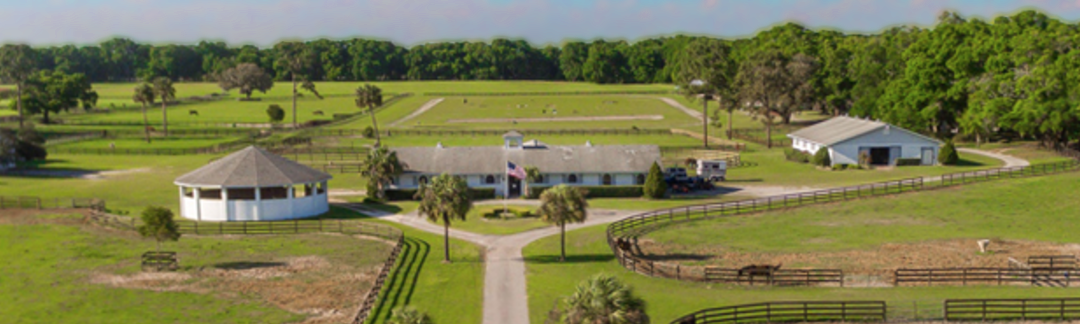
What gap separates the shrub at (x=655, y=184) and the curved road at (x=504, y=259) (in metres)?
5.47

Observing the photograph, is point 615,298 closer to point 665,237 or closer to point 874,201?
point 665,237

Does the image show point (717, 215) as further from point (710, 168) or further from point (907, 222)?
point (710, 168)

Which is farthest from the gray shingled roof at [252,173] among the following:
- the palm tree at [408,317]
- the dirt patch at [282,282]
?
the palm tree at [408,317]

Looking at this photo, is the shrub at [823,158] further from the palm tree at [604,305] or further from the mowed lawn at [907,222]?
the palm tree at [604,305]

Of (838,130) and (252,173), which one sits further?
(838,130)

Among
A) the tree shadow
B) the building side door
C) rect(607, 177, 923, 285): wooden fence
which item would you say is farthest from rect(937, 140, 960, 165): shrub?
the tree shadow

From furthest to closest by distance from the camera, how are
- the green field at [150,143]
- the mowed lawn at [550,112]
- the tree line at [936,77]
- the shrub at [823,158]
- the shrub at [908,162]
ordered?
the mowed lawn at [550,112] < the green field at [150,143] < the shrub at [823,158] < the tree line at [936,77] < the shrub at [908,162]

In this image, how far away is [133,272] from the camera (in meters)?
45.9

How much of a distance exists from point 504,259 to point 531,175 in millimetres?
20676

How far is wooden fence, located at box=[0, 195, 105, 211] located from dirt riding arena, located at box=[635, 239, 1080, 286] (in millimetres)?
39040

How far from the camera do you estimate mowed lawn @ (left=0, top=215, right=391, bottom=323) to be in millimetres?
38375

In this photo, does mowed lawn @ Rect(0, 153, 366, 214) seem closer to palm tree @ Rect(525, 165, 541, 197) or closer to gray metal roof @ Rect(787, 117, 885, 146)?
palm tree @ Rect(525, 165, 541, 197)

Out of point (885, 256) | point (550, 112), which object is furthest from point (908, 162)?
point (550, 112)

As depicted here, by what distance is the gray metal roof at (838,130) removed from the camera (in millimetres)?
83500
